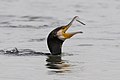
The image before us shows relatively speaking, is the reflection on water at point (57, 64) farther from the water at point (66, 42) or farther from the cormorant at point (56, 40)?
the cormorant at point (56, 40)

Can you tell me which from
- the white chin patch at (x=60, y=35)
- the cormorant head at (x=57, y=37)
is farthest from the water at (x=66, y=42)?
the white chin patch at (x=60, y=35)

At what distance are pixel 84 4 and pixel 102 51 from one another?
12.0m

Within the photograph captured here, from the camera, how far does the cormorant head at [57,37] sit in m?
14.6

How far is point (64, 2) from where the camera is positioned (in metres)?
28.8

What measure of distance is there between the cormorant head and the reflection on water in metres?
0.17

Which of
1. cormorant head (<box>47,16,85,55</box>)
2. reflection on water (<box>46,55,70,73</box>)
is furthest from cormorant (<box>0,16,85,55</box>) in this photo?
reflection on water (<box>46,55,70,73</box>)

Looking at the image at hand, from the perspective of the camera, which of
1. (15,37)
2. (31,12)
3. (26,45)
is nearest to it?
(26,45)

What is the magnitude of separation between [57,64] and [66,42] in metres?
3.47

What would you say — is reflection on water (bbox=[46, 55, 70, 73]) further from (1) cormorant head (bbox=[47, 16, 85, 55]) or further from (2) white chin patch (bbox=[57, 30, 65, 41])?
(2) white chin patch (bbox=[57, 30, 65, 41])

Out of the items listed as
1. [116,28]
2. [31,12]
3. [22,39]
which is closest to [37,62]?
[22,39]

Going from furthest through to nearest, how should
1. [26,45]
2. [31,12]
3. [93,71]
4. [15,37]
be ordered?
[31,12]
[15,37]
[26,45]
[93,71]

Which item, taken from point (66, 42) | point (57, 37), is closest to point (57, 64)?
point (57, 37)

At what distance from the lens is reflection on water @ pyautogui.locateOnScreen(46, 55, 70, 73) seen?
1306 centimetres

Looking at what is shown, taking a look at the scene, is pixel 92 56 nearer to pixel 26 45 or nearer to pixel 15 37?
pixel 26 45
